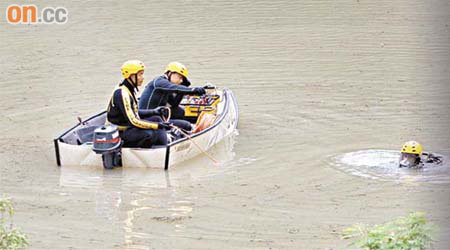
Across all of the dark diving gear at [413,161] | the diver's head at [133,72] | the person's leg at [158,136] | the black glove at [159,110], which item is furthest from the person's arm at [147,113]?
the dark diving gear at [413,161]

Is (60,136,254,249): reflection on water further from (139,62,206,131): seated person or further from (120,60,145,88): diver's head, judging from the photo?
(120,60,145,88): diver's head

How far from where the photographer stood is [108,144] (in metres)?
10.8

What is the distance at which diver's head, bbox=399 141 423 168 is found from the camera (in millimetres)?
10930

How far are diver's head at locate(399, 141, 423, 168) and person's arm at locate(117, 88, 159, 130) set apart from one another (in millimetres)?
2841

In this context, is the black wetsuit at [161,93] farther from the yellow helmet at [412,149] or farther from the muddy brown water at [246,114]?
the yellow helmet at [412,149]

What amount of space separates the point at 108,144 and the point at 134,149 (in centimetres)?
38

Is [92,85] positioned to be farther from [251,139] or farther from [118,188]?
[118,188]

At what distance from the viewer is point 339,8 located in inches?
906

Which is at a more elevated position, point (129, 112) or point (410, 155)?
point (129, 112)

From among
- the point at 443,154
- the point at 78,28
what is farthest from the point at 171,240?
the point at 78,28

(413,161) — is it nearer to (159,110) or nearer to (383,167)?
(383,167)

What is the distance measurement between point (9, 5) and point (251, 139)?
11958 millimetres

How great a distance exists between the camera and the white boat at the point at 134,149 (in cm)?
1112

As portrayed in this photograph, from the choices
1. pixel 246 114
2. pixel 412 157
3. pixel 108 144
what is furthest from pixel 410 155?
pixel 246 114
